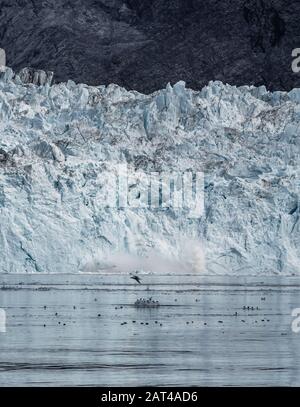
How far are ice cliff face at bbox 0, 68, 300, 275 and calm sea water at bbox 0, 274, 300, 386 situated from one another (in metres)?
3.36

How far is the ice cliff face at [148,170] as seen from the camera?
7269cm

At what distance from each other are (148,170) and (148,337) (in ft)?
116

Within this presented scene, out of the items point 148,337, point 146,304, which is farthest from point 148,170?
point 148,337

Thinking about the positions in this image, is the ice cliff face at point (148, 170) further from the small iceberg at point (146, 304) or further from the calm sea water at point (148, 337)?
the small iceberg at point (146, 304)

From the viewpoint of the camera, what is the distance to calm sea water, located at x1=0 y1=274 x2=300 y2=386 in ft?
114

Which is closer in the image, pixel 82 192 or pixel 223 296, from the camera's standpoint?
Result: pixel 223 296

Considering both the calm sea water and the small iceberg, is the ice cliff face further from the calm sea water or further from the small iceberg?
the small iceberg

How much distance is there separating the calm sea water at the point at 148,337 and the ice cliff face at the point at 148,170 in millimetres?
3363

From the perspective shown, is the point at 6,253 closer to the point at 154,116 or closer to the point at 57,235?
the point at 57,235

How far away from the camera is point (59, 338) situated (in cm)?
4312

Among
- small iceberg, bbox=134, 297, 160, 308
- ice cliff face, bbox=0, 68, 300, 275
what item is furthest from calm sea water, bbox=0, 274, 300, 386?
ice cliff face, bbox=0, 68, 300, 275

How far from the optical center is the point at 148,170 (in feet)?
258

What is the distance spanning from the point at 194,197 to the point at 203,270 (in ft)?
16.2
